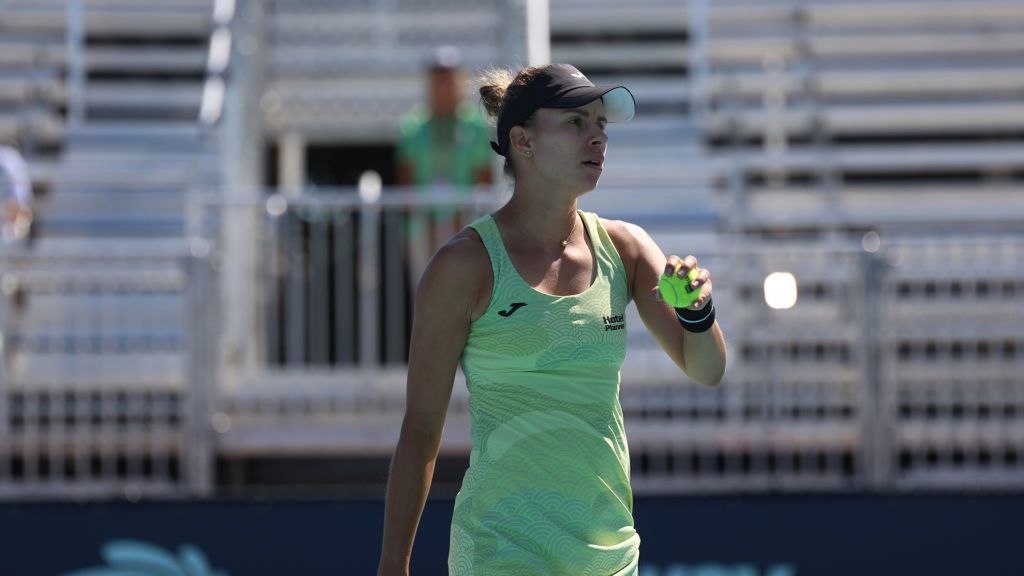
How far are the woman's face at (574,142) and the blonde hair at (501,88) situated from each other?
5 centimetres

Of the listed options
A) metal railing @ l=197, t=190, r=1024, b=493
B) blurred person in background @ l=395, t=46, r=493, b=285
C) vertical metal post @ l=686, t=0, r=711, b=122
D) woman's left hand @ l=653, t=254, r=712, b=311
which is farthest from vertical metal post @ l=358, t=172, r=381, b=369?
woman's left hand @ l=653, t=254, r=712, b=311

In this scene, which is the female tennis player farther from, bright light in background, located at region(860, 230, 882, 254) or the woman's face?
bright light in background, located at region(860, 230, 882, 254)

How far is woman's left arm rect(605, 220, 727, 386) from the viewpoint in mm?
3477

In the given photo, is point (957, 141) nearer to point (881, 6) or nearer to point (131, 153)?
point (881, 6)

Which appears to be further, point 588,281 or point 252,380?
point 252,380

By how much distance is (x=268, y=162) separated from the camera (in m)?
12.7

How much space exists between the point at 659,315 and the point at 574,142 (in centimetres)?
48

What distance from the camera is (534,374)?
10.8 ft

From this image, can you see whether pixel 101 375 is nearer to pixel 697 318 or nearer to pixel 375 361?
pixel 375 361

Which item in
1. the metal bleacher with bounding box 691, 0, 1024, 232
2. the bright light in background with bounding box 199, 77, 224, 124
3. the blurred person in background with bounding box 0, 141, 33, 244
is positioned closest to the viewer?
the blurred person in background with bounding box 0, 141, 33, 244

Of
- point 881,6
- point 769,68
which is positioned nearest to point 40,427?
point 769,68

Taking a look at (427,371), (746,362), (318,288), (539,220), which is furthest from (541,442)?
(318,288)

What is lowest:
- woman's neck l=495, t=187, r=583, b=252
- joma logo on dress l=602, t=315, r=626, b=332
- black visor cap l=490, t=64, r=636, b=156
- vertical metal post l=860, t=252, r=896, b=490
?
vertical metal post l=860, t=252, r=896, b=490

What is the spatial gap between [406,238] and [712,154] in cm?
397
